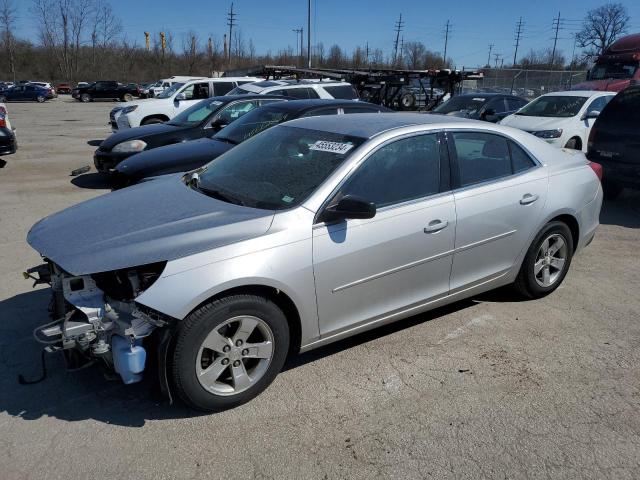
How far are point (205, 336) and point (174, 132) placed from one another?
22.1 ft

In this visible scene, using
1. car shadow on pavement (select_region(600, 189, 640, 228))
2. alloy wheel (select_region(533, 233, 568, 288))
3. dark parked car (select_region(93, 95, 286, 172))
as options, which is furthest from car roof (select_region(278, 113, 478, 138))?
dark parked car (select_region(93, 95, 286, 172))

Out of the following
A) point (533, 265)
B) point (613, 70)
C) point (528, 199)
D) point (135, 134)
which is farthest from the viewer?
point (613, 70)

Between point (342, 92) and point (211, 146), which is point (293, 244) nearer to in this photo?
point (211, 146)

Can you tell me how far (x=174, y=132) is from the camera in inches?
353

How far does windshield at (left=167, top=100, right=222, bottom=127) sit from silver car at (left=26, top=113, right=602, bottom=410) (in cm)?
553

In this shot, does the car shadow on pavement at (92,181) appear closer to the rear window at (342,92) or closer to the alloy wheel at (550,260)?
the rear window at (342,92)

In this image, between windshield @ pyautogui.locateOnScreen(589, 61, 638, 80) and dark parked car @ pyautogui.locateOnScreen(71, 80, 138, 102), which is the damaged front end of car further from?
dark parked car @ pyautogui.locateOnScreen(71, 80, 138, 102)

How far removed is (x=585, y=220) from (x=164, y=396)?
383 cm

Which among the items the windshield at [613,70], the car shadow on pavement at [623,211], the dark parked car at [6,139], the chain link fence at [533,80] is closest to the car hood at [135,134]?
the dark parked car at [6,139]

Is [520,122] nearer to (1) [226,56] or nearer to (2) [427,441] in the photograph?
(2) [427,441]

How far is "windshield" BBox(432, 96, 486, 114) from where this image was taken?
12.7 metres

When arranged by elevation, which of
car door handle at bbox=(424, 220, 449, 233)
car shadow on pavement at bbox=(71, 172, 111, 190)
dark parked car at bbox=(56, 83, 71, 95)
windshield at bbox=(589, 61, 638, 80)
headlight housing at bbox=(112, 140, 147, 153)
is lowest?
dark parked car at bbox=(56, 83, 71, 95)

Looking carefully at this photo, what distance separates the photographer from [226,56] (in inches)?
3533

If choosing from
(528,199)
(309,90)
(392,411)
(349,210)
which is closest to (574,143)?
(309,90)
